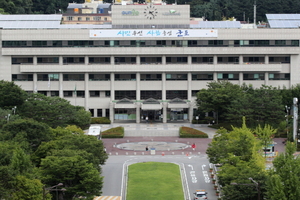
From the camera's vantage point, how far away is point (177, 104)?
130 m

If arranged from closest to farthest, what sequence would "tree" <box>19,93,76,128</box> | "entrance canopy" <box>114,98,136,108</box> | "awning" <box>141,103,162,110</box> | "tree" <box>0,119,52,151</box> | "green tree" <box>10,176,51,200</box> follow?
1. "green tree" <box>10,176,51,200</box>
2. "tree" <box>0,119,52,151</box>
3. "tree" <box>19,93,76,128</box>
4. "awning" <box>141,103,162,110</box>
5. "entrance canopy" <box>114,98,136,108</box>

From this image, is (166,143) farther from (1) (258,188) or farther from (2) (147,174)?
(1) (258,188)

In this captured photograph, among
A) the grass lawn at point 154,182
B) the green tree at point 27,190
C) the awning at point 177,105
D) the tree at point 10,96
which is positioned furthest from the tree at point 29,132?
the awning at point 177,105

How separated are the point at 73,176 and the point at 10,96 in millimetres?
44430

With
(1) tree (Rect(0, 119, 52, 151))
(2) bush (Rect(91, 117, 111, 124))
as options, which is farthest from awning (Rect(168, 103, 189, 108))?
(1) tree (Rect(0, 119, 52, 151))

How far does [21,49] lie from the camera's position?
429 ft

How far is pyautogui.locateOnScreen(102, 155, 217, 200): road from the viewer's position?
250ft

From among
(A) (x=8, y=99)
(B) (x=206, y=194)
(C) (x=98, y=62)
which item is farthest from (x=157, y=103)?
(B) (x=206, y=194)

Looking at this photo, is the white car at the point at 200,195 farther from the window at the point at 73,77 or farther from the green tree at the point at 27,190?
the window at the point at 73,77

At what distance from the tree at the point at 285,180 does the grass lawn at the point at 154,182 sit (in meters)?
15.4

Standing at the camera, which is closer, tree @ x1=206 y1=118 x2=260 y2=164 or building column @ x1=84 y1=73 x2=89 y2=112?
tree @ x1=206 y1=118 x2=260 y2=164

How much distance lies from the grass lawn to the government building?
138ft

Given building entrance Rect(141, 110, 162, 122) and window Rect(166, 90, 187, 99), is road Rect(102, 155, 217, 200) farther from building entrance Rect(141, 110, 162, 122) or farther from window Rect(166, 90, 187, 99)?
window Rect(166, 90, 187, 99)

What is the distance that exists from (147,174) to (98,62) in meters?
54.4
